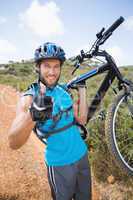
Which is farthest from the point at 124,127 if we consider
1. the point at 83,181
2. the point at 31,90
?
the point at 31,90

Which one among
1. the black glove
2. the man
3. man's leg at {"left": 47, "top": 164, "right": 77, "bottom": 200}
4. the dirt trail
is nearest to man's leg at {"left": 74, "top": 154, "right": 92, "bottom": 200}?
the man

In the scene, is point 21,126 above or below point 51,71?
below

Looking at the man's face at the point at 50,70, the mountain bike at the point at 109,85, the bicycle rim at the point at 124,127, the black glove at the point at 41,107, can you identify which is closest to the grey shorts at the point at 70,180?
the mountain bike at the point at 109,85

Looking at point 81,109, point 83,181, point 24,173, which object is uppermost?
point 81,109

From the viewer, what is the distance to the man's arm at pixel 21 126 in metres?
2.69

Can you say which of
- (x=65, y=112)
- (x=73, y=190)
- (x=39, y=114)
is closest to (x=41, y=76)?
(x=65, y=112)

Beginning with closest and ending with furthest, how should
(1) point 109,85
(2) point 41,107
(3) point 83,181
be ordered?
(2) point 41,107
(3) point 83,181
(1) point 109,85

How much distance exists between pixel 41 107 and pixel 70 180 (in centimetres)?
128

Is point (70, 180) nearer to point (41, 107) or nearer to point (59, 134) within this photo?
point (59, 134)

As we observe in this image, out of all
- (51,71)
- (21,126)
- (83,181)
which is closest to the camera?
(21,126)

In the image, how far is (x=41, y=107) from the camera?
2.50 meters

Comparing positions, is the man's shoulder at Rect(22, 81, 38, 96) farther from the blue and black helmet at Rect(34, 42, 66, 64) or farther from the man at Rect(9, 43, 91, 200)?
the blue and black helmet at Rect(34, 42, 66, 64)

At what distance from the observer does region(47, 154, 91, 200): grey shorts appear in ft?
11.4

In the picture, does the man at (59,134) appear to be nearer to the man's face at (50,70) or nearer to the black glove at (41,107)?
the man's face at (50,70)
